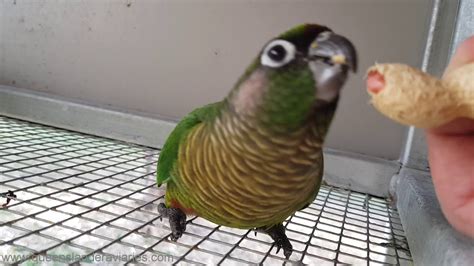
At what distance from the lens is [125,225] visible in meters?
0.95

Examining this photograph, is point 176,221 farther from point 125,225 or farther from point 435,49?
point 435,49

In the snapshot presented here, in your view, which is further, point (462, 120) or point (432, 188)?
point (432, 188)

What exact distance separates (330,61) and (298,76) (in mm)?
48

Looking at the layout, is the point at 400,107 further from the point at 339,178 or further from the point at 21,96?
the point at 21,96

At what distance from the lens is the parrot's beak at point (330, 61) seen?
0.56 m

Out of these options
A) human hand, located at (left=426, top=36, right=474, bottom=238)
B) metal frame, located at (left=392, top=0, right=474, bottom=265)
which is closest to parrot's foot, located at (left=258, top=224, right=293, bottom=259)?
metal frame, located at (left=392, top=0, right=474, bottom=265)

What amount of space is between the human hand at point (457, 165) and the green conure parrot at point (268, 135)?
17 cm

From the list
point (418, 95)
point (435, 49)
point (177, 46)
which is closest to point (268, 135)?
point (418, 95)

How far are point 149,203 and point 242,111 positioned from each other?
1.63 feet

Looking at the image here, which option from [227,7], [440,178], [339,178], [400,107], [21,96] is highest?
[227,7]

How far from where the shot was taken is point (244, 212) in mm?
732

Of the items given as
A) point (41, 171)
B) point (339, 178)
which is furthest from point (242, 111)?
point (339, 178)

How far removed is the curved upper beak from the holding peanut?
0.10 feet

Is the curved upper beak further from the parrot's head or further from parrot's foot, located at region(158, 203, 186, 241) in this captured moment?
parrot's foot, located at region(158, 203, 186, 241)
